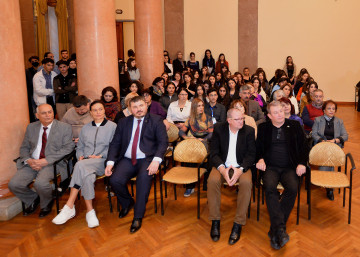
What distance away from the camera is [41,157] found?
13.8 ft

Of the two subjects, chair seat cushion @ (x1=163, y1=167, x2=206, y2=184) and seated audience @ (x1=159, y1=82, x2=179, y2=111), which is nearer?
chair seat cushion @ (x1=163, y1=167, x2=206, y2=184)

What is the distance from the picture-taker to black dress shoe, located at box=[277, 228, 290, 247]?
3221mm

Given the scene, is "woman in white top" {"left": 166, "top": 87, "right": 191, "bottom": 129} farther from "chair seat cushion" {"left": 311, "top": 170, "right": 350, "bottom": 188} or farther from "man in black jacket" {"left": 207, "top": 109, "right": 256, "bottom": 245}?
"chair seat cushion" {"left": 311, "top": 170, "right": 350, "bottom": 188}

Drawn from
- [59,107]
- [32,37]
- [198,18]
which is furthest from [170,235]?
[198,18]

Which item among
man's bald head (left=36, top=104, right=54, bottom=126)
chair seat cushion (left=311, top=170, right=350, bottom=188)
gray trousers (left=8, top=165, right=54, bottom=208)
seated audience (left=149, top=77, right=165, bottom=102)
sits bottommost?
gray trousers (left=8, top=165, right=54, bottom=208)

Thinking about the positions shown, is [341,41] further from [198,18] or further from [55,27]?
[55,27]

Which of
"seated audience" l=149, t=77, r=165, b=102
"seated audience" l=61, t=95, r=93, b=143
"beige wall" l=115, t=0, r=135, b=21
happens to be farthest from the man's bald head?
"beige wall" l=115, t=0, r=135, b=21

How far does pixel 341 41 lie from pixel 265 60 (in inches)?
107

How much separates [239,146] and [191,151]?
708 millimetres

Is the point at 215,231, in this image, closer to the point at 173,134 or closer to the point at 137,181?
the point at 137,181

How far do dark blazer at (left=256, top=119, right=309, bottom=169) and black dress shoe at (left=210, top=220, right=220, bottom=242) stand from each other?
36.3 inches

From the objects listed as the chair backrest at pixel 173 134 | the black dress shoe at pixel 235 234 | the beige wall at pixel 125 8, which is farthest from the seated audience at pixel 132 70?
the beige wall at pixel 125 8

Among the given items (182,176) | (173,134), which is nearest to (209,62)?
(173,134)

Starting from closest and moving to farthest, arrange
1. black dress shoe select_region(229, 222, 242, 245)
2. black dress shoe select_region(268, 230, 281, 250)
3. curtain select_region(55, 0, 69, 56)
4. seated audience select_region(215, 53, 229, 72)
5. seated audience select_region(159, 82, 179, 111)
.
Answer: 1. black dress shoe select_region(268, 230, 281, 250)
2. black dress shoe select_region(229, 222, 242, 245)
3. seated audience select_region(159, 82, 179, 111)
4. curtain select_region(55, 0, 69, 56)
5. seated audience select_region(215, 53, 229, 72)
